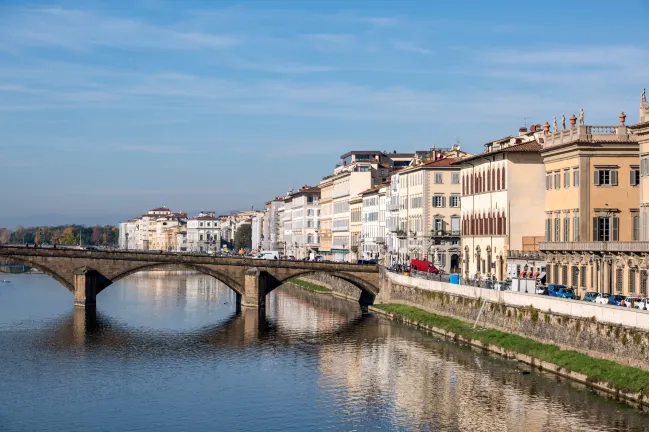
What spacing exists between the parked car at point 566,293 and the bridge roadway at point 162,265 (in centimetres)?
2599

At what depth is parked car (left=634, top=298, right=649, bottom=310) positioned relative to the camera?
44.0 m

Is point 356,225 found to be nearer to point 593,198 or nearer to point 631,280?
point 593,198

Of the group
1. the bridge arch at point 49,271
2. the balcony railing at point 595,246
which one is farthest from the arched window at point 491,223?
the bridge arch at point 49,271

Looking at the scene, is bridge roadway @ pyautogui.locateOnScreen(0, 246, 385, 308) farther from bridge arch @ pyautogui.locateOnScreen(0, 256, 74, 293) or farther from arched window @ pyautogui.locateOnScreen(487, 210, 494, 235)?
arched window @ pyautogui.locateOnScreen(487, 210, 494, 235)

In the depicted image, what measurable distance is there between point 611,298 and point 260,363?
1662cm

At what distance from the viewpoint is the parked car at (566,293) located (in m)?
54.0

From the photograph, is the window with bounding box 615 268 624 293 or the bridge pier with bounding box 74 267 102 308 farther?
the bridge pier with bounding box 74 267 102 308

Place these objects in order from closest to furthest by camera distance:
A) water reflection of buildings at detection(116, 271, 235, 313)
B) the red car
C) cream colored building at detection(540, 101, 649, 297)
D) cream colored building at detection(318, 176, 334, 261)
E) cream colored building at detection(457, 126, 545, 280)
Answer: cream colored building at detection(540, 101, 649, 297)
cream colored building at detection(457, 126, 545, 280)
the red car
water reflection of buildings at detection(116, 271, 235, 313)
cream colored building at detection(318, 176, 334, 261)

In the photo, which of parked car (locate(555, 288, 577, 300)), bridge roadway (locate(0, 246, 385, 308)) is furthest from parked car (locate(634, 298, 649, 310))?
bridge roadway (locate(0, 246, 385, 308))

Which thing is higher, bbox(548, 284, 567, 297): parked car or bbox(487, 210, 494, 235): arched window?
bbox(487, 210, 494, 235): arched window

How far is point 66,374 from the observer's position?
4881 cm

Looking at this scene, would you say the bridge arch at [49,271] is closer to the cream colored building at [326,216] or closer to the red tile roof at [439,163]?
the red tile roof at [439,163]

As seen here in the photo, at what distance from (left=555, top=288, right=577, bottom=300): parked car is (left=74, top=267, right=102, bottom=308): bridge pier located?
3769cm

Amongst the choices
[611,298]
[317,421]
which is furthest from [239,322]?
[317,421]
